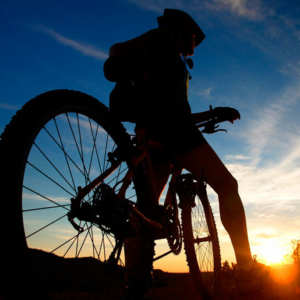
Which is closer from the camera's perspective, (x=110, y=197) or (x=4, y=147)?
(x=4, y=147)

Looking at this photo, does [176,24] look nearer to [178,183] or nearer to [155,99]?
[155,99]

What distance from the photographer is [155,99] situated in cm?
226

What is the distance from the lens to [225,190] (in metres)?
2.29

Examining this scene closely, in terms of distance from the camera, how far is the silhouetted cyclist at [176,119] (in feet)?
6.73

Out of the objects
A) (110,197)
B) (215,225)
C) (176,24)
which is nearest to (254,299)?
(215,225)

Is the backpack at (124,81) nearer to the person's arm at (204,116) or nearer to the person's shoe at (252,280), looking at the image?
the person's arm at (204,116)

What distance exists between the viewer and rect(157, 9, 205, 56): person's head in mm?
2543

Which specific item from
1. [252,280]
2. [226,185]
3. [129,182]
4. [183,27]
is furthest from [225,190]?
[183,27]

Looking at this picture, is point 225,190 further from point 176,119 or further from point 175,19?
point 175,19

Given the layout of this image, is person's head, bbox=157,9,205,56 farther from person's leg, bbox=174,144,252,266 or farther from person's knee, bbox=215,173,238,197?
person's knee, bbox=215,173,238,197

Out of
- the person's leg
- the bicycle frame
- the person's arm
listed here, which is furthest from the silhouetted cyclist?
the person's arm

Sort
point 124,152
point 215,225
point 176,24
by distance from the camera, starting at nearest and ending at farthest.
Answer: point 124,152 → point 176,24 → point 215,225

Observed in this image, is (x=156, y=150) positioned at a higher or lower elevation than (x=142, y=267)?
higher

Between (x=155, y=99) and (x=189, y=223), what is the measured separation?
130cm
